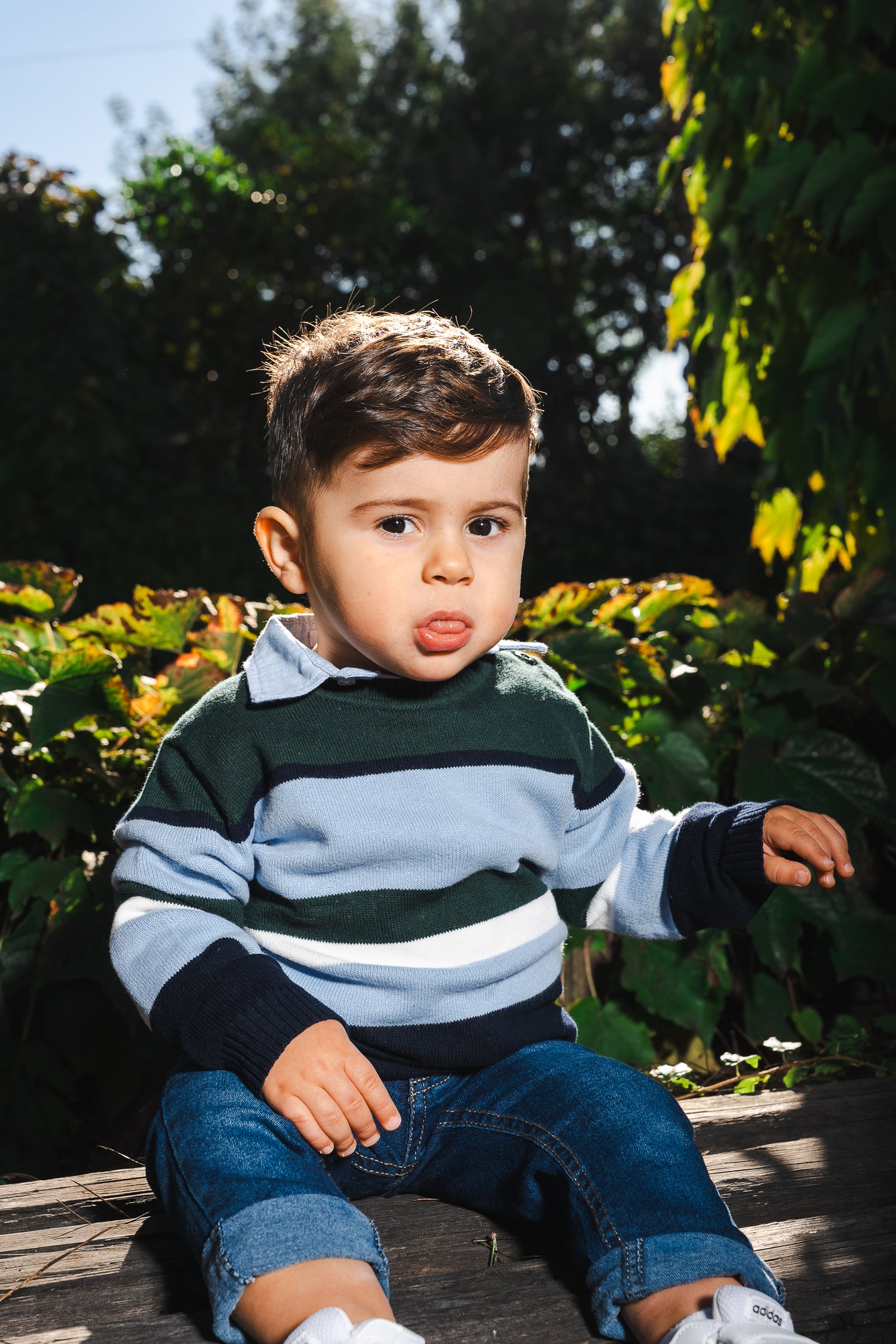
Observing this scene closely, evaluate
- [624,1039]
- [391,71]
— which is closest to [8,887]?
[624,1039]

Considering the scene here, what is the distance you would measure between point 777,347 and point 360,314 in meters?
1.71

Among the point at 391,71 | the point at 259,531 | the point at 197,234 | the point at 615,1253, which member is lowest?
the point at 615,1253

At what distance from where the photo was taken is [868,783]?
1940mm

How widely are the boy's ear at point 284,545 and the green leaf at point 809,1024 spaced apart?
4.32 ft

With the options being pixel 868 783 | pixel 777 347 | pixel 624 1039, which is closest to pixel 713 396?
pixel 777 347

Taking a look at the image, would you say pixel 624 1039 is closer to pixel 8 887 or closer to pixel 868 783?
pixel 868 783

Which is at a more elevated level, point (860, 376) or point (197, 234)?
point (197, 234)

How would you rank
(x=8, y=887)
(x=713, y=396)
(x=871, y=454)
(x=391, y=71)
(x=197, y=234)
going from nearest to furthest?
(x=8, y=887), (x=871, y=454), (x=713, y=396), (x=197, y=234), (x=391, y=71)

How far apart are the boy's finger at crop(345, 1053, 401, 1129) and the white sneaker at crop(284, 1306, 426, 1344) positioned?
18 centimetres

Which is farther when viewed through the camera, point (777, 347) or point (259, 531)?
point (777, 347)

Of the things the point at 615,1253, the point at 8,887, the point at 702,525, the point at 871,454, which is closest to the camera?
the point at 615,1253

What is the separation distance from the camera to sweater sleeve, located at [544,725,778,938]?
4.22 ft

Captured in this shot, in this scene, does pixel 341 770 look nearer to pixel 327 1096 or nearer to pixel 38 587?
pixel 327 1096

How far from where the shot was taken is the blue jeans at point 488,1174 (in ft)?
3.15
